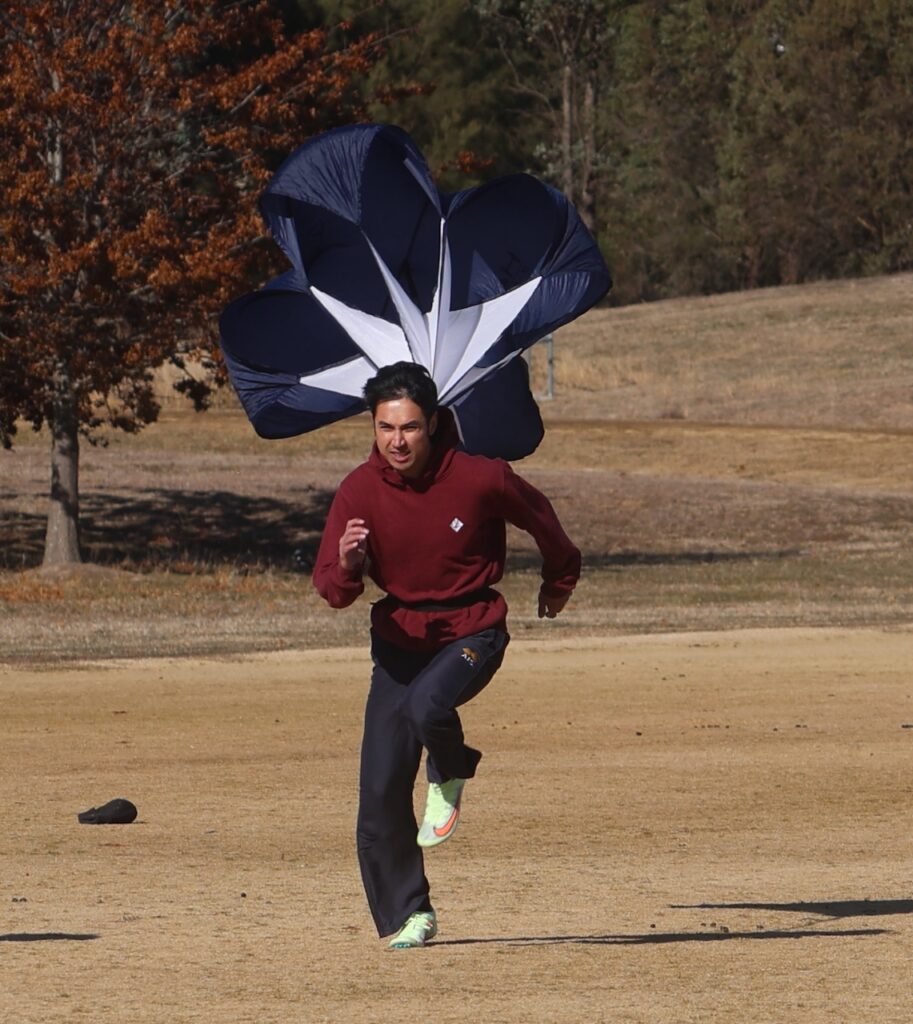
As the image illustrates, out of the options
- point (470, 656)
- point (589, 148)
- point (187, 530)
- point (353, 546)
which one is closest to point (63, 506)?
point (187, 530)

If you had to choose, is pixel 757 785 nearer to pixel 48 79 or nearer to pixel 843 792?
pixel 843 792

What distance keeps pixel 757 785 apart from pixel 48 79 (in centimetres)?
1768

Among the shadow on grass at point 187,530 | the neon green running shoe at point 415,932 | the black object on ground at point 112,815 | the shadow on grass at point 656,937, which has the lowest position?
the shadow on grass at point 187,530

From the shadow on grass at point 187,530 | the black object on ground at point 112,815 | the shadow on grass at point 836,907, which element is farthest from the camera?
the shadow on grass at point 187,530

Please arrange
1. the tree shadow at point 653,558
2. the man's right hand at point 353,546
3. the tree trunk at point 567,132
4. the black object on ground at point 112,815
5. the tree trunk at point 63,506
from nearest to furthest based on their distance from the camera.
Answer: the man's right hand at point 353,546
the black object on ground at point 112,815
the tree trunk at point 63,506
the tree shadow at point 653,558
the tree trunk at point 567,132

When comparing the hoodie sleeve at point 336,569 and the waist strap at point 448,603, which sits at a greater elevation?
the hoodie sleeve at point 336,569

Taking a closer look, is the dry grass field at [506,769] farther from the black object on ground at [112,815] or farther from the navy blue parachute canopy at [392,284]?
the navy blue parachute canopy at [392,284]

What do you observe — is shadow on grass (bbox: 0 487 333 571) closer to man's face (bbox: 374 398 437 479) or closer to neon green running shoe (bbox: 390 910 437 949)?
neon green running shoe (bbox: 390 910 437 949)

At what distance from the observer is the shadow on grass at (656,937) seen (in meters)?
8.52

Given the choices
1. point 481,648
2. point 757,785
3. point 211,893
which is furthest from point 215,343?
point 481,648

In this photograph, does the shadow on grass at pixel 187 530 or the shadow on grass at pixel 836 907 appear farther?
the shadow on grass at pixel 187 530

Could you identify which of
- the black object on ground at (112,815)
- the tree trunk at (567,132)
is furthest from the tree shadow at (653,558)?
the tree trunk at (567,132)

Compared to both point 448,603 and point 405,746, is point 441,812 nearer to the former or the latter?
point 405,746

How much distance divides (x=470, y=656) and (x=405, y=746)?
48cm
